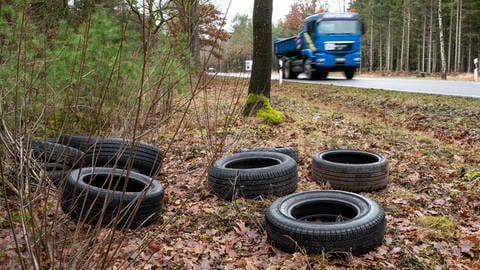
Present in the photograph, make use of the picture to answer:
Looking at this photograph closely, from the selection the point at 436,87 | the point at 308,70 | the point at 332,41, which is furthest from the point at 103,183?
the point at 308,70

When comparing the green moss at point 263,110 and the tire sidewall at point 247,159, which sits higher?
the green moss at point 263,110

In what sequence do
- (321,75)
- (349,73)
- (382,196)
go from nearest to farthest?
(382,196) → (349,73) → (321,75)

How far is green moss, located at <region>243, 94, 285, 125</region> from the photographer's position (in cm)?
904

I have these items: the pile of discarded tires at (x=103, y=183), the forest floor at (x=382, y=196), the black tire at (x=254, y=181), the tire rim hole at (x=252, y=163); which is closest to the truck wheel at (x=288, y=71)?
the forest floor at (x=382, y=196)

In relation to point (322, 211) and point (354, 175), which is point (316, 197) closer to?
point (322, 211)

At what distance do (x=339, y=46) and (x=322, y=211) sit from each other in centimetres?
1675

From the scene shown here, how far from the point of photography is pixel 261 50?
9297 millimetres

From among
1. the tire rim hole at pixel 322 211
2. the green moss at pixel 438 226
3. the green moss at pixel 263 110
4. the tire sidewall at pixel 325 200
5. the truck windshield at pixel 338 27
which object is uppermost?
the truck windshield at pixel 338 27

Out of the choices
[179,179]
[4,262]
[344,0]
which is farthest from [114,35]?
[344,0]

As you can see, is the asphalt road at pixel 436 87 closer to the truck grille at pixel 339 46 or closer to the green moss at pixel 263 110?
the green moss at pixel 263 110

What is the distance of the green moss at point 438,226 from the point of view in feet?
13.1

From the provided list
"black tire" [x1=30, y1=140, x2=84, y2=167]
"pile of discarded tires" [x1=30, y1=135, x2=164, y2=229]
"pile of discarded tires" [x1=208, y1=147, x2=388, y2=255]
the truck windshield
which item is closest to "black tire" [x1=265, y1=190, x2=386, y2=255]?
"pile of discarded tires" [x1=208, y1=147, x2=388, y2=255]

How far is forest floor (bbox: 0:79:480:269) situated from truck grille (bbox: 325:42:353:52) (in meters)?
10.5

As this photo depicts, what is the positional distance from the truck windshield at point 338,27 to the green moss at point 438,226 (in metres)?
16.8
